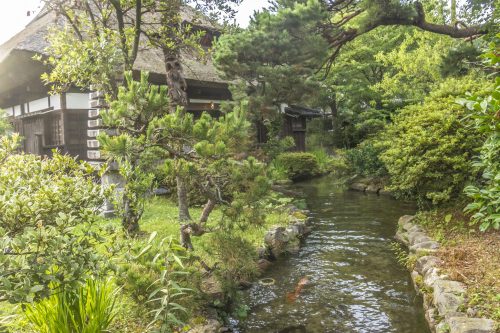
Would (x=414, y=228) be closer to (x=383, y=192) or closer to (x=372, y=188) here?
(x=383, y=192)

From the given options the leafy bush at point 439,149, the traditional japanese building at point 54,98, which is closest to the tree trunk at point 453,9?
the leafy bush at point 439,149

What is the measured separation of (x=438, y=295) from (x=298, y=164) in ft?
46.3

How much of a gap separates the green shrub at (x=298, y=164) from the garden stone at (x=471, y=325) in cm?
1393

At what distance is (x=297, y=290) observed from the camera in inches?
241

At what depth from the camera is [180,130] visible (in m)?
4.59

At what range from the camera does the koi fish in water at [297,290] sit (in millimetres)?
5833

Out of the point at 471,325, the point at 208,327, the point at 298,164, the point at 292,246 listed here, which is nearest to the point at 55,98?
the point at 292,246

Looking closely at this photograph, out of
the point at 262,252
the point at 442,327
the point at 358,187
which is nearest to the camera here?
the point at 442,327

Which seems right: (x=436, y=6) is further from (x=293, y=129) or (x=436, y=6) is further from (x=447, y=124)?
(x=447, y=124)

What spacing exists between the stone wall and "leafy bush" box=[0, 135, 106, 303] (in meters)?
3.81

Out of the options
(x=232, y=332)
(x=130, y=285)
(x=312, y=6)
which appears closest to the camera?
(x=130, y=285)

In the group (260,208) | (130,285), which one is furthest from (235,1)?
(130,285)

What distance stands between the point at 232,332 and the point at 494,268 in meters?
3.64

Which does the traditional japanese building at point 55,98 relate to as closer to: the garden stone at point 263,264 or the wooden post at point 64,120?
the wooden post at point 64,120
